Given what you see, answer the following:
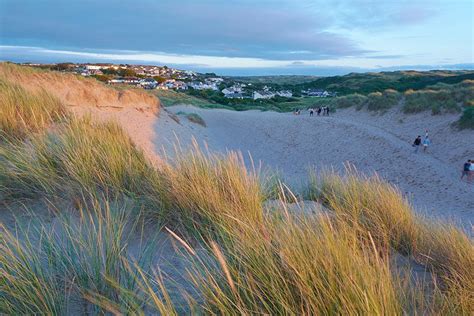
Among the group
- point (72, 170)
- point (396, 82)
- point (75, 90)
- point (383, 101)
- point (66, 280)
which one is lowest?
point (66, 280)

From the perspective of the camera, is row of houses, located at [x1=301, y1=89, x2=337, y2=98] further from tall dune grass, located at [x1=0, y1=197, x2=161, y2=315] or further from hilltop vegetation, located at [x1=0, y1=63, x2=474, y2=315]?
tall dune grass, located at [x1=0, y1=197, x2=161, y2=315]

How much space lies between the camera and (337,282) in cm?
202

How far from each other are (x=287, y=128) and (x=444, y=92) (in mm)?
11573

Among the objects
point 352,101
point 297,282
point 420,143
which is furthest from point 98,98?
point 352,101

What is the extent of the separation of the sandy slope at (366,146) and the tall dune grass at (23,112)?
3.28 m

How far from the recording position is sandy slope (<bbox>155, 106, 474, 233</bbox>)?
1421cm

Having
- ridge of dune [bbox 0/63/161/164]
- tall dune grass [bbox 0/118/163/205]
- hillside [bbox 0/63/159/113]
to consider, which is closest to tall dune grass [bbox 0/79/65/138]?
tall dune grass [bbox 0/118/163/205]

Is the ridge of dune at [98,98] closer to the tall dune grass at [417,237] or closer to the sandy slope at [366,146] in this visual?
the sandy slope at [366,146]

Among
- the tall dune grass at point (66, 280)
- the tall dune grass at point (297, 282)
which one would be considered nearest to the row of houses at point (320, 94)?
the tall dune grass at point (297, 282)

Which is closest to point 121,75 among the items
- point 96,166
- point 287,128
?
point 287,128

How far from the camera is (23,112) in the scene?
21.0ft

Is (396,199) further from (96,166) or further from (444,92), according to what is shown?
(444,92)

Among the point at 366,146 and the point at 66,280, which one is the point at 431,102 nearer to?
the point at 366,146

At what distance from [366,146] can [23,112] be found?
62.5 ft
